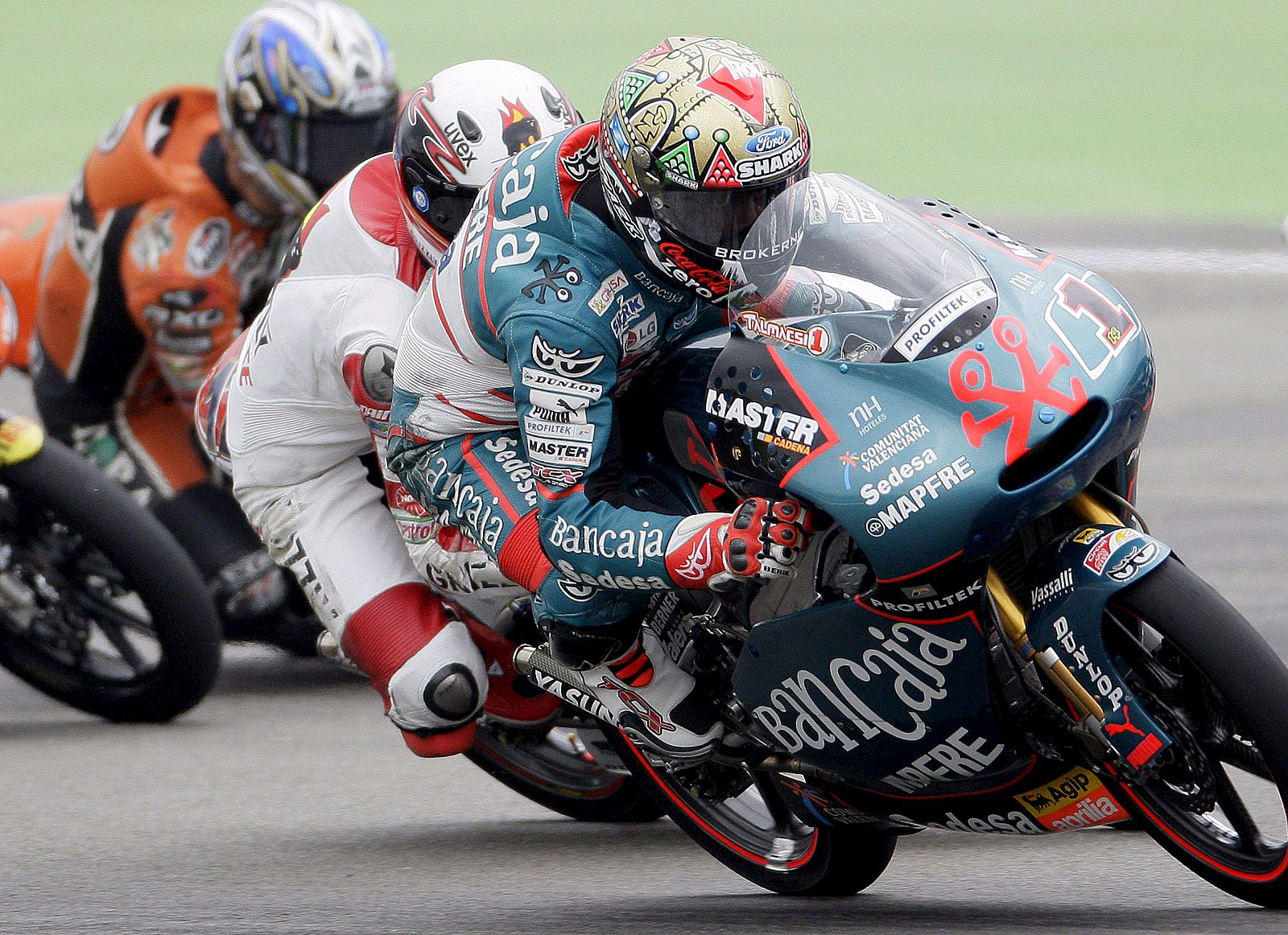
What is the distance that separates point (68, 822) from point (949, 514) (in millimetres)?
2952

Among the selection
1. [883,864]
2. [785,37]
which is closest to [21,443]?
[883,864]

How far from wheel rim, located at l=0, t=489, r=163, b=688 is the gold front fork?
3456 millimetres

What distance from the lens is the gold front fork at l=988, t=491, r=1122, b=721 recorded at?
3508mm

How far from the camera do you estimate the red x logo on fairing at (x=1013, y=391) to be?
3400 mm

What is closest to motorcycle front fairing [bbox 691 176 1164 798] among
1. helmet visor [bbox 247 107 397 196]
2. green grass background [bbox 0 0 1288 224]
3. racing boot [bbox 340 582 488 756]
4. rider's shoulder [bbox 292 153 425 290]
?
racing boot [bbox 340 582 488 756]

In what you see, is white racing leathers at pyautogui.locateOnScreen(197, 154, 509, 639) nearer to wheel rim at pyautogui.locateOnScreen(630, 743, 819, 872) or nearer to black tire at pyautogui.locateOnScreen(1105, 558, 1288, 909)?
wheel rim at pyautogui.locateOnScreen(630, 743, 819, 872)

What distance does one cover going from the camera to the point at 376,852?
5148 millimetres

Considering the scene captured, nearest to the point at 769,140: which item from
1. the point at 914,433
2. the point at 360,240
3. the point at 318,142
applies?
the point at 914,433

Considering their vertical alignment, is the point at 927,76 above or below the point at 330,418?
below

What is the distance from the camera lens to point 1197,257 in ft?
44.8

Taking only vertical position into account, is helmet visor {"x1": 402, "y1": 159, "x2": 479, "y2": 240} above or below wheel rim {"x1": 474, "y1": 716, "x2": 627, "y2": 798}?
above

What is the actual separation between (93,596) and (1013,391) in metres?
3.89

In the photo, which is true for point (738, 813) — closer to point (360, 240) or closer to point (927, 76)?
point (360, 240)

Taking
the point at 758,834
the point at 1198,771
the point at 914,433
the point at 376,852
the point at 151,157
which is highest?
the point at 914,433
